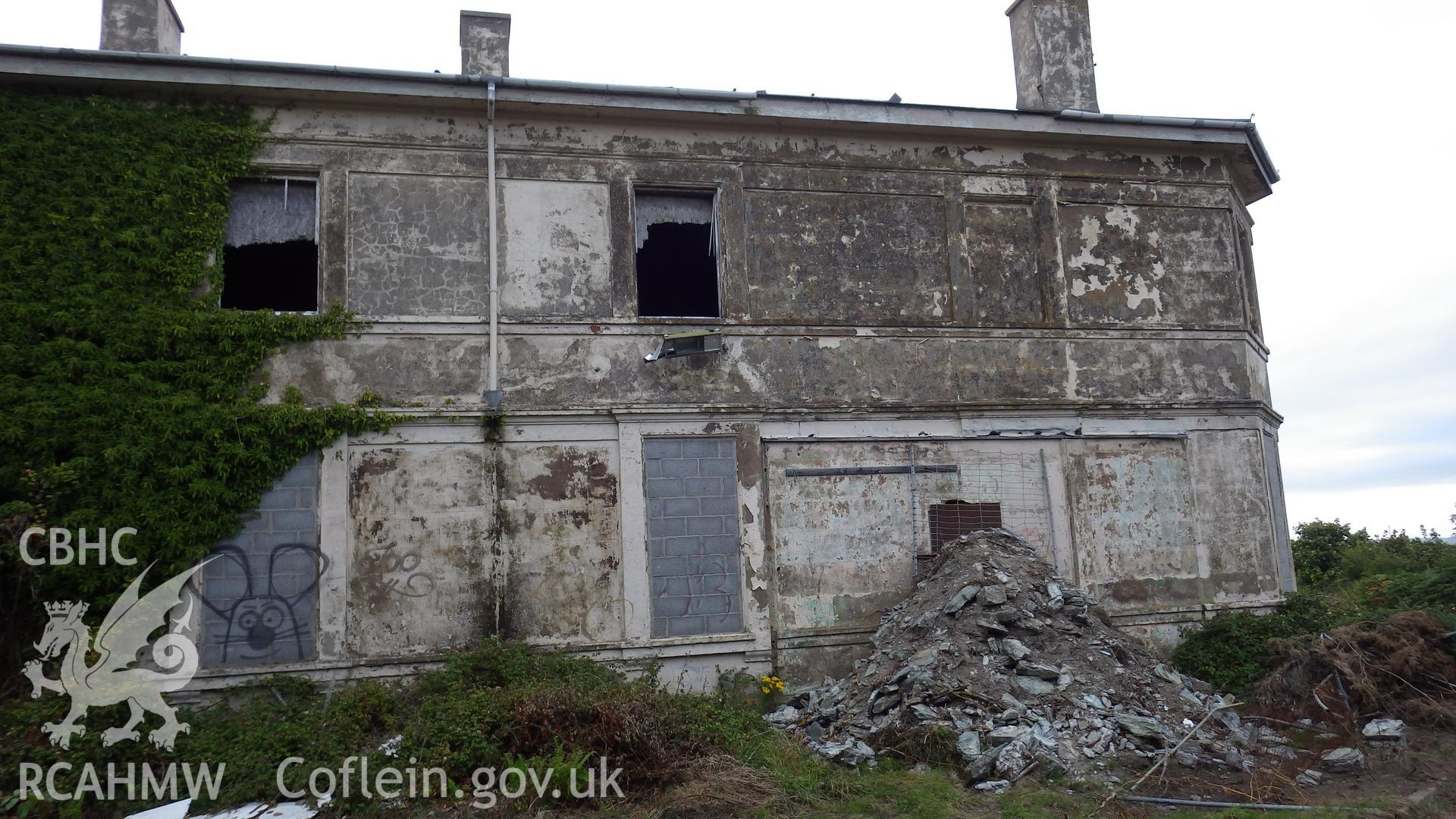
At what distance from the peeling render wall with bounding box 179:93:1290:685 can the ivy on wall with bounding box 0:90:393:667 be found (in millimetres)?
517

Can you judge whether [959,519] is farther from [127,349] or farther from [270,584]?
[127,349]

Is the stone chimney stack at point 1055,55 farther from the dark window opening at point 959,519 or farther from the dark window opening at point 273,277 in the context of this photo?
the dark window opening at point 273,277

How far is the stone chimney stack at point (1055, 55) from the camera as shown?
12.3 meters

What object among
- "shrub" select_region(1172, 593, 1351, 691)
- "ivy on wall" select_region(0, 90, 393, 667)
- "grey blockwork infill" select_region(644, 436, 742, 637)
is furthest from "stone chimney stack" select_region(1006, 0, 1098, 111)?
"ivy on wall" select_region(0, 90, 393, 667)

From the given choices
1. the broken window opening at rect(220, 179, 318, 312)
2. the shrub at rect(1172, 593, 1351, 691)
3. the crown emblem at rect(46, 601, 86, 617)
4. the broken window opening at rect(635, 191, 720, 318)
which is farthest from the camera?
the broken window opening at rect(635, 191, 720, 318)

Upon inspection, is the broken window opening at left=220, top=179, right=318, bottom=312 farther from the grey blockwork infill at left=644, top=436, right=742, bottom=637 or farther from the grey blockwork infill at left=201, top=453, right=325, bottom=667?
the grey blockwork infill at left=644, top=436, right=742, bottom=637

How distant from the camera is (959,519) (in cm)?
1071

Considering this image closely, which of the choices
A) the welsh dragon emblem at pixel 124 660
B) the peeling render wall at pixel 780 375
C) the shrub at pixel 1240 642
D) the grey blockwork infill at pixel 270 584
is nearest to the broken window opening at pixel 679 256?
the peeling render wall at pixel 780 375

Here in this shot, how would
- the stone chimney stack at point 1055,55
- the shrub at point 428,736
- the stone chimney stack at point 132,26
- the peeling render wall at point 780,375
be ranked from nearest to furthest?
the shrub at point 428,736 < the peeling render wall at point 780,375 < the stone chimney stack at point 132,26 < the stone chimney stack at point 1055,55

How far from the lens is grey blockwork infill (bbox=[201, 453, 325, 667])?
9016 mm

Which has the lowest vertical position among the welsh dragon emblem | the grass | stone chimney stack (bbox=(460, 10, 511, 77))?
the grass

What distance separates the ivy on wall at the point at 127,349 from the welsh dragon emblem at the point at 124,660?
0.58 ft

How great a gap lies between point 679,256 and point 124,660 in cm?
679

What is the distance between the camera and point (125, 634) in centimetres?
859
